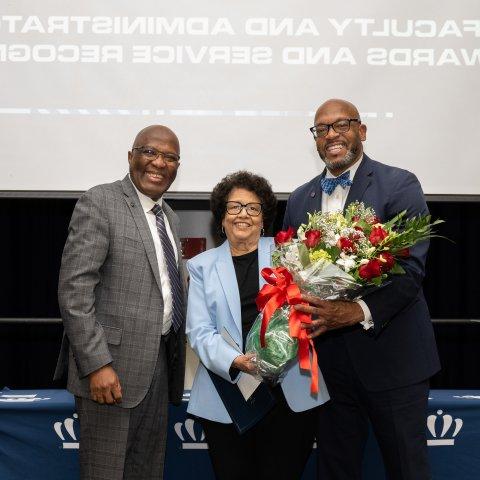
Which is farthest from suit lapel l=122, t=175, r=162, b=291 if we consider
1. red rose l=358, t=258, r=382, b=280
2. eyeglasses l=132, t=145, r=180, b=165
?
red rose l=358, t=258, r=382, b=280

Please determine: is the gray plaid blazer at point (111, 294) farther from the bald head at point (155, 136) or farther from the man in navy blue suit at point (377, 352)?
the man in navy blue suit at point (377, 352)

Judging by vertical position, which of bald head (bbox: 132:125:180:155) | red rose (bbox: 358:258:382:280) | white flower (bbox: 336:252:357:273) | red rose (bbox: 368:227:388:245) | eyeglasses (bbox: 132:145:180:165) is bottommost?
red rose (bbox: 358:258:382:280)

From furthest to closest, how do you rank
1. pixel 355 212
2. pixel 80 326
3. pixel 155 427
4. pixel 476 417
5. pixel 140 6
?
pixel 140 6 → pixel 476 417 → pixel 155 427 → pixel 80 326 → pixel 355 212

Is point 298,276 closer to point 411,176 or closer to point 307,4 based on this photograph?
point 411,176

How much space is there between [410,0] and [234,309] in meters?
2.23

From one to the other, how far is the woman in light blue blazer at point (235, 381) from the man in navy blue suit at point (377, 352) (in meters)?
0.18

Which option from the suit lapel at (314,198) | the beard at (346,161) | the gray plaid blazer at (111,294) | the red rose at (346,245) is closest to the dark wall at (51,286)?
the suit lapel at (314,198)

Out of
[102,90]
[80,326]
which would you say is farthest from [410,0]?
[80,326]

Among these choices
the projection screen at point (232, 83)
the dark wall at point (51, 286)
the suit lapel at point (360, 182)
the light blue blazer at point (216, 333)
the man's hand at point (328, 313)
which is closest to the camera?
the man's hand at point (328, 313)

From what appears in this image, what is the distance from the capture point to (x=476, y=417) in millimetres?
2873

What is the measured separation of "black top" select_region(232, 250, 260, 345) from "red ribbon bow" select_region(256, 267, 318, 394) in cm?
18

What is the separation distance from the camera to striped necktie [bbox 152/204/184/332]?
7.72 ft

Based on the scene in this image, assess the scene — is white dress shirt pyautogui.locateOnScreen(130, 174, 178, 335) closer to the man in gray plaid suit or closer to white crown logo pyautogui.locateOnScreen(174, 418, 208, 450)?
the man in gray plaid suit

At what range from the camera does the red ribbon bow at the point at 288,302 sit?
1844 mm
